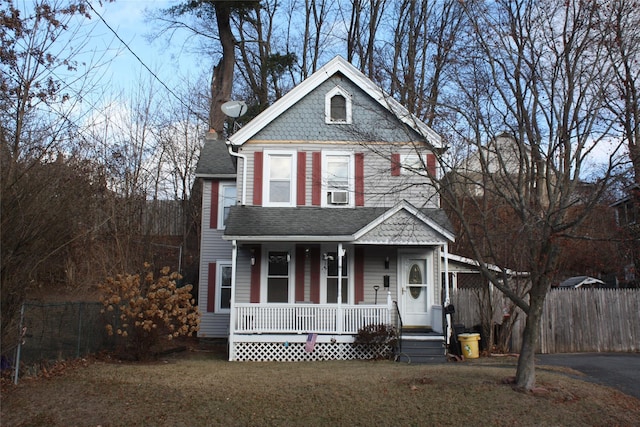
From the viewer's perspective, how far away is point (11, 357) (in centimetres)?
984

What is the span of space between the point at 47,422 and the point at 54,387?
1700mm

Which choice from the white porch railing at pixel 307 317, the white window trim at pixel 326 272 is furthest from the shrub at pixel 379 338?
the white window trim at pixel 326 272

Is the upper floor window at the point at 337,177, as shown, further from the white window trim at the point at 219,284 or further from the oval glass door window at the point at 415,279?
the white window trim at the point at 219,284

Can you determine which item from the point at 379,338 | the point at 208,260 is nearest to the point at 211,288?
the point at 208,260

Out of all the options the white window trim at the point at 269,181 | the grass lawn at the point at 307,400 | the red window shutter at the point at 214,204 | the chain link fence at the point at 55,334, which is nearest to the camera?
the grass lawn at the point at 307,400

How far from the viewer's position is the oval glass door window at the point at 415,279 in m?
16.2

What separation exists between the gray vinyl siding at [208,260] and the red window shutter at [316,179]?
14.2ft

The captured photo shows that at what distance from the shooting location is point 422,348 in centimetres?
1445

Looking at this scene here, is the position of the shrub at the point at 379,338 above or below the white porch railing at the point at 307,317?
below

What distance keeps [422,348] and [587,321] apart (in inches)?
226

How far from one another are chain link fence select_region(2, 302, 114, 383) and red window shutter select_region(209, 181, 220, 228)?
248 inches

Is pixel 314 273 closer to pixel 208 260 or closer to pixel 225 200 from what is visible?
pixel 208 260

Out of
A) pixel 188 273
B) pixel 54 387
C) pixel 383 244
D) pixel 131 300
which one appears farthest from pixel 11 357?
pixel 188 273

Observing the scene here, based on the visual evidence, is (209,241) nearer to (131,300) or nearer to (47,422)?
(131,300)
